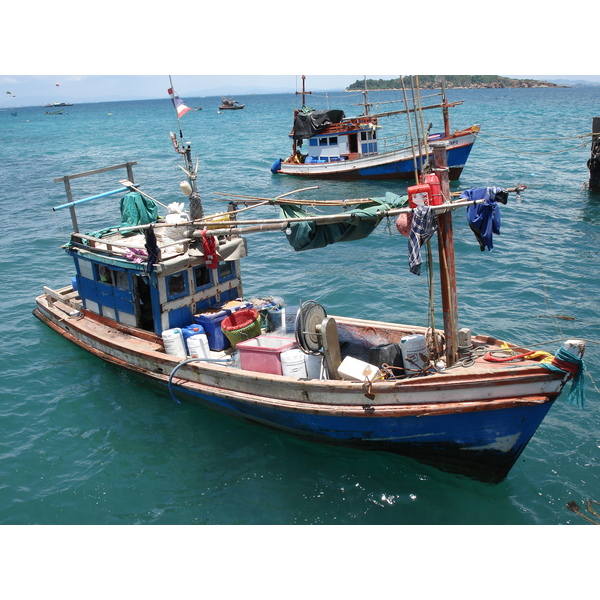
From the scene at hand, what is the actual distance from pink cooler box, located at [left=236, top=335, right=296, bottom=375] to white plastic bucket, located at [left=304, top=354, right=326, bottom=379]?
0.51 m

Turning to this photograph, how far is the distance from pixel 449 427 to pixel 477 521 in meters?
1.51

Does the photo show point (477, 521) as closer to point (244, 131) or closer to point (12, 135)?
point (244, 131)

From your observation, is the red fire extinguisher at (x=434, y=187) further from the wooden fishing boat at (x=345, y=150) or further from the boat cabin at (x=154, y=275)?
the wooden fishing boat at (x=345, y=150)

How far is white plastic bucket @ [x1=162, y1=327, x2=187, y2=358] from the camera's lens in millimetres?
12117

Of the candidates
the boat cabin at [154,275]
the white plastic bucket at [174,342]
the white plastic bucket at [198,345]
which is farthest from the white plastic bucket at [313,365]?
the boat cabin at [154,275]

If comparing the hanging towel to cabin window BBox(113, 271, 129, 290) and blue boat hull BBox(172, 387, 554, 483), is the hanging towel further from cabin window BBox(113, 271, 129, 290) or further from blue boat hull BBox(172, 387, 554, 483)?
cabin window BBox(113, 271, 129, 290)

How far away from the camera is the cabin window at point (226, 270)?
13.4 metres

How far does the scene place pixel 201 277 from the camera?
1308 centimetres

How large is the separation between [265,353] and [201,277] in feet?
10.2

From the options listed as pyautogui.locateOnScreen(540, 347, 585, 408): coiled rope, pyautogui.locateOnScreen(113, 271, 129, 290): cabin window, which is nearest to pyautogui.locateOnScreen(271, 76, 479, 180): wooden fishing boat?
pyautogui.locateOnScreen(113, 271, 129, 290): cabin window

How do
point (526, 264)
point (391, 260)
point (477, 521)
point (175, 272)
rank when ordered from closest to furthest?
point (477, 521), point (175, 272), point (526, 264), point (391, 260)

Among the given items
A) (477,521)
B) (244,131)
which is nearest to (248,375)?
(477,521)

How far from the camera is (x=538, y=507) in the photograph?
924 cm

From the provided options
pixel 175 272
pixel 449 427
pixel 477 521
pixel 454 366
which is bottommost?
pixel 477 521
